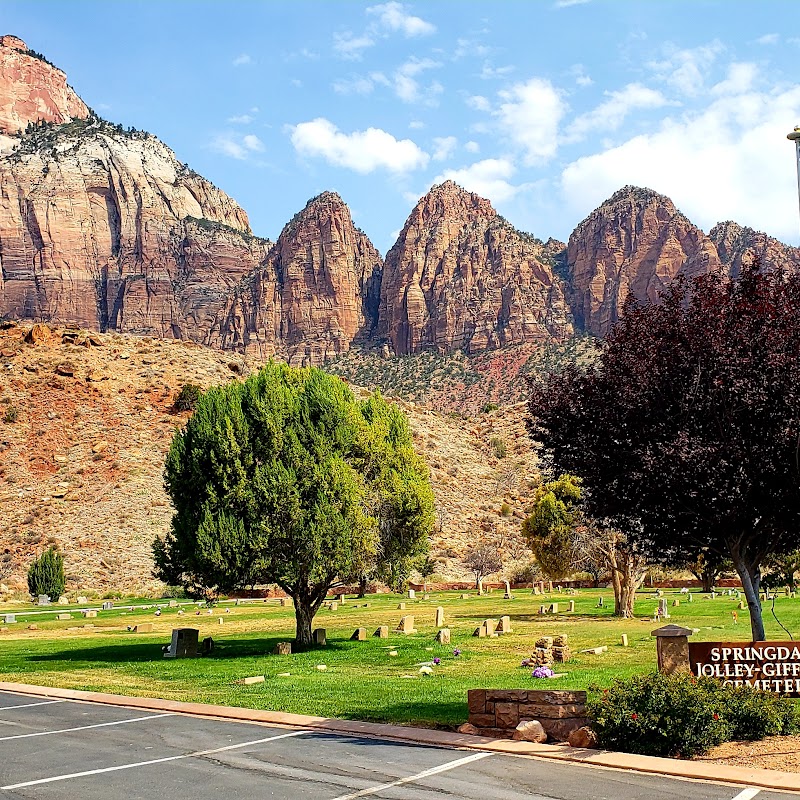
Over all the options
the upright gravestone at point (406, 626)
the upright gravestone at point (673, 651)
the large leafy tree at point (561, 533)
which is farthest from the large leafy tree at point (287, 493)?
the upright gravestone at point (673, 651)

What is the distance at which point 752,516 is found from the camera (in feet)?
46.8

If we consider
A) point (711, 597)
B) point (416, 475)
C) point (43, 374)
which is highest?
point (43, 374)

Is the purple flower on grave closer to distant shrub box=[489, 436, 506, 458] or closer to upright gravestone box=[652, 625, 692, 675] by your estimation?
upright gravestone box=[652, 625, 692, 675]

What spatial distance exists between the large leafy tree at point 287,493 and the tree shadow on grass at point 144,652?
172cm

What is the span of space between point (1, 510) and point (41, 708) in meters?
62.7

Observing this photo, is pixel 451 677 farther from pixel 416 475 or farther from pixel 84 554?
pixel 84 554

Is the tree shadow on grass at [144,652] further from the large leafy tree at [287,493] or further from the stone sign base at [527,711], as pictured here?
the stone sign base at [527,711]

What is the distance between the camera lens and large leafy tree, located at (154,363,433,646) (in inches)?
1121

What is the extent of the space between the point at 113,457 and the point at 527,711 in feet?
244

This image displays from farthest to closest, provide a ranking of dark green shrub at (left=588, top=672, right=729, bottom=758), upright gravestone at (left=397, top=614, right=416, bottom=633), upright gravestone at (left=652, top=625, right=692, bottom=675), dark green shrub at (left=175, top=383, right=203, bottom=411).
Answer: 1. dark green shrub at (left=175, top=383, right=203, bottom=411)
2. upright gravestone at (left=397, top=614, right=416, bottom=633)
3. upright gravestone at (left=652, top=625, right=692, bottom=675)
4. dark green shrub at (left=588, top=672, right=729, bottom=758)

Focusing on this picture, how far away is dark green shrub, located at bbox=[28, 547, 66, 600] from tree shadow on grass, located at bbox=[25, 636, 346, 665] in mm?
29782

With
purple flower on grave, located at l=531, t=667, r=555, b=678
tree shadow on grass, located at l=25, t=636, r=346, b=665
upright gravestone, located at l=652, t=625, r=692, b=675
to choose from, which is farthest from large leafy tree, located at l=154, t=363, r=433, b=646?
upright gravestone, located at l=652, t=625, r=692, b=675

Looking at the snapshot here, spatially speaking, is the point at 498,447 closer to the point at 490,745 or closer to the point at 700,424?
the point at 700,424

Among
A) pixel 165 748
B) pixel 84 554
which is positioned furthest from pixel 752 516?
pixel 84 554
